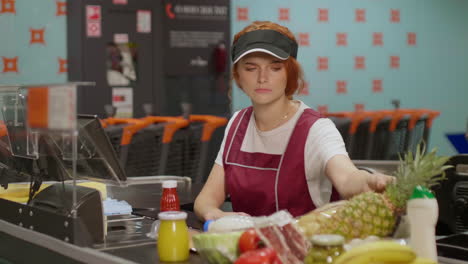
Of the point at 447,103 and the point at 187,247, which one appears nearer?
the point at 187,247

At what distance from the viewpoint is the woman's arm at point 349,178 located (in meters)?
2.46

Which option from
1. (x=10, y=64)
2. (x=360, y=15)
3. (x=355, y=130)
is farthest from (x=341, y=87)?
(x=10, y=64)

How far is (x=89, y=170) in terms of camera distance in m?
2.87

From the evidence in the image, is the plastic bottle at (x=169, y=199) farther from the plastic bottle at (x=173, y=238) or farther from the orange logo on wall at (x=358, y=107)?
the orange logo on wall at (x=358, y=107)

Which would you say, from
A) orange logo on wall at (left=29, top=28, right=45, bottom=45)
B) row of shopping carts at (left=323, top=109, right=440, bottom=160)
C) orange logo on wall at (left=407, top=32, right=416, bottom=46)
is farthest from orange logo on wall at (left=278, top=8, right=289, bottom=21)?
orange logo on wall at (left=29, top=28, right=45, bottom=45)

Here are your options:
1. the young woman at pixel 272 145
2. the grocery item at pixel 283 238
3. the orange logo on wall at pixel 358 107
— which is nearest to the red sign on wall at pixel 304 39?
the orange logo on wall at pixel 358 107

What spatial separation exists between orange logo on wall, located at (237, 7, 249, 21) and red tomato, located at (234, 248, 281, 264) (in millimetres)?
5818

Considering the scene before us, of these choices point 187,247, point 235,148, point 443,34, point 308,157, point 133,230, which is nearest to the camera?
point 187,247

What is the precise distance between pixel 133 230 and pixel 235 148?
2.24 feet

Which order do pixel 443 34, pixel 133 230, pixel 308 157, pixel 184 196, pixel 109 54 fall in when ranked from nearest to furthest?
pixel 133 230, pixel 308 157, pixel 184 196, pixel 109 54, pixel 443 34

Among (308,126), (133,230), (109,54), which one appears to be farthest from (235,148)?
(109,54)

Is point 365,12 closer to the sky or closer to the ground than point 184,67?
closer to the sky

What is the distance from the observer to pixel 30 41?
6234 mm

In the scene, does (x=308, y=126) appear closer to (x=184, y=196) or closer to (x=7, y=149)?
(x=184, y=196)
